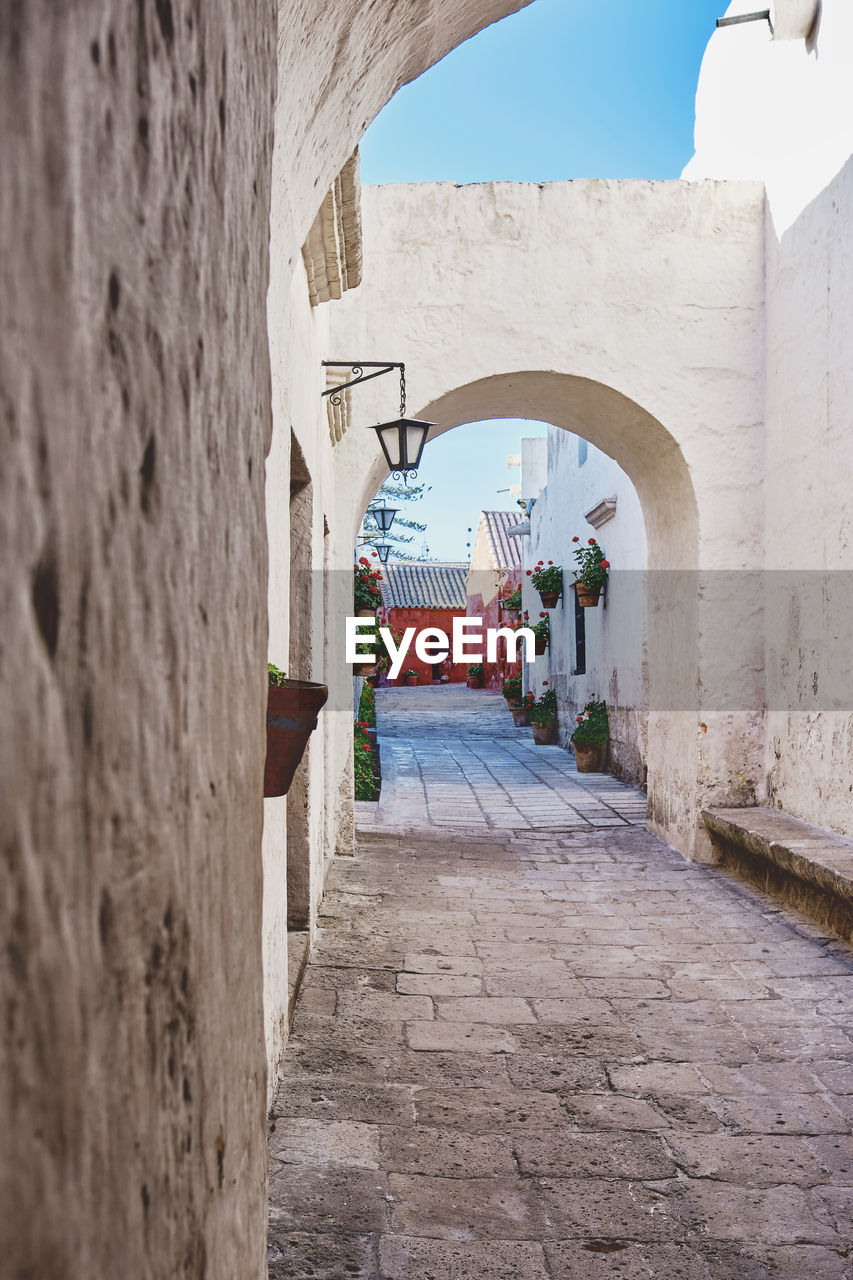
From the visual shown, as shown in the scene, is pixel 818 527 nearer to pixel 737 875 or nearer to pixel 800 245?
pixel 800 245

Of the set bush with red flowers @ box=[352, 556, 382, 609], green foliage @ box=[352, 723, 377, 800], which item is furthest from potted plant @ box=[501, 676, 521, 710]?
bush with red flowers @ box=[352, 556, 382, 609]

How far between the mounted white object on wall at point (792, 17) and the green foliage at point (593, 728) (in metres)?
7.14

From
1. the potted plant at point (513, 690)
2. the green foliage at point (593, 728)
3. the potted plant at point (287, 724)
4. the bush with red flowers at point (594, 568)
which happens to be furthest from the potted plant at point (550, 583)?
the potted plant at point (287, 724)

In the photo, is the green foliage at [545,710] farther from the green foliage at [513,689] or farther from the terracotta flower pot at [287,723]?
the terracotta flower pot at [287,723]

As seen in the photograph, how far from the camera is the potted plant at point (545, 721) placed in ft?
48.1

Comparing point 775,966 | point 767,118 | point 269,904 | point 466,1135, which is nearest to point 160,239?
point 269,904

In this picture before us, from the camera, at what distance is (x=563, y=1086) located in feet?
10.4

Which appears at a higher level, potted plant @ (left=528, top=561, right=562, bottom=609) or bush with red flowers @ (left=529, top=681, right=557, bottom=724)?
potted plant @ (left=528, top=561, right=562, bottom=609)

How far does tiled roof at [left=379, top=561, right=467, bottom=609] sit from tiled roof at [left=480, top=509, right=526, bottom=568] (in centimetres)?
462

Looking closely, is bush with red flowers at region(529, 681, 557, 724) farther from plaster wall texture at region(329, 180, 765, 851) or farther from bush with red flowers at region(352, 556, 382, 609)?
plaster wall texture at region(329, 180, 765, 851)

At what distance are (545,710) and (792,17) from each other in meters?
10.0

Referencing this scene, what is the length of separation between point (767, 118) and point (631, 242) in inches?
52.0

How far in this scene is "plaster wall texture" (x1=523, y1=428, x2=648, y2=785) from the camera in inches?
403

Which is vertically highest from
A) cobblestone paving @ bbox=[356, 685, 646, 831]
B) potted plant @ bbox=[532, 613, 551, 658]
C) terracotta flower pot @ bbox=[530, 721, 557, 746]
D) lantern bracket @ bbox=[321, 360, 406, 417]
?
lantern bracket @ bbox=[321, 360, 406, 417]
